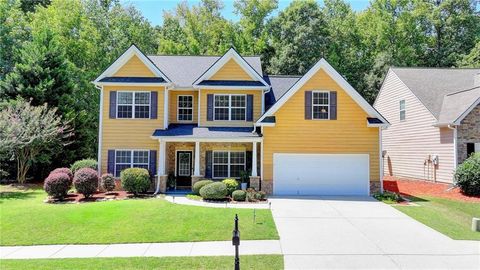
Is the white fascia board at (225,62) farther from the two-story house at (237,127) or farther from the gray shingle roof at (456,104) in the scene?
the gray shingle roof at (456,104)

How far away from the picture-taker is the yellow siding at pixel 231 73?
19312 mm

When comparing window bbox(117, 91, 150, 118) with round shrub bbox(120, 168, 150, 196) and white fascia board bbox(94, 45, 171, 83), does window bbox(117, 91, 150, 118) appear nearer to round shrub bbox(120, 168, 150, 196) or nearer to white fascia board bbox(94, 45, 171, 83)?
white fascia board bbox(94, 45, 171, 83)

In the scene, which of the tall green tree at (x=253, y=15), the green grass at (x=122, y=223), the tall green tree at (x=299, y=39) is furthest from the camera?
the tall green tree at (x=253, y=15)

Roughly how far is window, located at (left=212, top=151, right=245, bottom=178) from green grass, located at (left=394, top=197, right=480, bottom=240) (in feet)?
27.1

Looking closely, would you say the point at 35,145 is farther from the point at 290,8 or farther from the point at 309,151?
the point at 290,8

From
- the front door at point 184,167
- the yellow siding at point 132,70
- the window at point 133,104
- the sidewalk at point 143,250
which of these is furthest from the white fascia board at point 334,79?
the sidewalk at point 143,250

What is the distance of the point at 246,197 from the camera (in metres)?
15.5

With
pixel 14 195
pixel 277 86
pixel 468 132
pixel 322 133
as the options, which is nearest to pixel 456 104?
pixel 468 132

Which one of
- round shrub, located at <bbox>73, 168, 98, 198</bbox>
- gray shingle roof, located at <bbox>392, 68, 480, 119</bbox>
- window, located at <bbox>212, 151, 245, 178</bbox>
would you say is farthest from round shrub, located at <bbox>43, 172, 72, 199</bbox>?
gray shingle roof, located at <bbox>392, 68, 480, 119</bbox>

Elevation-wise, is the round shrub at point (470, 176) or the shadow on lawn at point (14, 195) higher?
the round shrub at point (470, 176)

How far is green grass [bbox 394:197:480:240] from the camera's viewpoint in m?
10.5

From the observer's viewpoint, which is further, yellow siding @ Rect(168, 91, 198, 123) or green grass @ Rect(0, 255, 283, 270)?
yellow siding @ Rect(168, 91, 198, 123)

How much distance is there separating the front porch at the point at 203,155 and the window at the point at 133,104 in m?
1.64

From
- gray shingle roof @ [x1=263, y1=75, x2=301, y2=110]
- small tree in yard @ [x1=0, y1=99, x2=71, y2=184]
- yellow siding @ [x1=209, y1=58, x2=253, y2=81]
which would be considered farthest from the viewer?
gray shingle roof @ [x1=263, y1=75, x2=301, y2=110]
